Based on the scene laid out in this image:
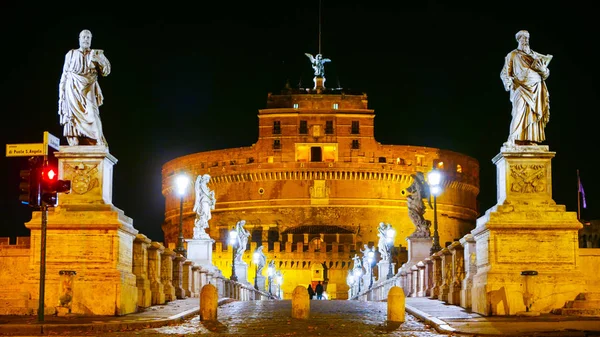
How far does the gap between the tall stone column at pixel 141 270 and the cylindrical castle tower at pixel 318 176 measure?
79.8m

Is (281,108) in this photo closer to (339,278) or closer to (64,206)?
(339,278)

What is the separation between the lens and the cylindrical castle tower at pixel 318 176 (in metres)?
102

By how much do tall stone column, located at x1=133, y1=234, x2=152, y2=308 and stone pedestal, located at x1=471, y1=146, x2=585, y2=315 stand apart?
5895mm

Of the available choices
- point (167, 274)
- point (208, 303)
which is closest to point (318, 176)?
point (167, 274)

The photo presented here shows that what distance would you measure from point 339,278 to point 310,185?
13777mm

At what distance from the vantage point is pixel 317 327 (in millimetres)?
14984

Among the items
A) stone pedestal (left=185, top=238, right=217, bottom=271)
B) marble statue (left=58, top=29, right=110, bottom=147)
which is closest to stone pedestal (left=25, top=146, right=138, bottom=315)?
marble statue (left=58, top=29, right=110, bottom=147)

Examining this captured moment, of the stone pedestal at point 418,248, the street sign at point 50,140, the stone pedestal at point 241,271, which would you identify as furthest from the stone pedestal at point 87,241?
the stone pedestal at point 241,271

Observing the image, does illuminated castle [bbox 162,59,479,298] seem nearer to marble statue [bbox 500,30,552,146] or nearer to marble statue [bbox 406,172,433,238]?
marble statue [bbox 406,172,433,238]

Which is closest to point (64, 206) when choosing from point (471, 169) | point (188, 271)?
point (188, 271)

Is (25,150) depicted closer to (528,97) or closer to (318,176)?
(528,97)

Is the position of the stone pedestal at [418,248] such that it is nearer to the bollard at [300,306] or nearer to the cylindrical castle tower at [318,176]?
the bollard at [300,306]

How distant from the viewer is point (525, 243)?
17.0 m

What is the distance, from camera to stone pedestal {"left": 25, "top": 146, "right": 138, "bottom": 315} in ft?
53.7
